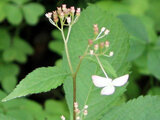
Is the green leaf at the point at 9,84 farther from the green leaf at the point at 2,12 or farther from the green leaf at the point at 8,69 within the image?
the green leaf at the point at 2,12

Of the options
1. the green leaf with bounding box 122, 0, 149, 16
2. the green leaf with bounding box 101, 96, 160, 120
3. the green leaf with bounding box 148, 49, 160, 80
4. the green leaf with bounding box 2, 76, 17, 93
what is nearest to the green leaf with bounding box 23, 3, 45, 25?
the green leaf with bounding box 2, 76, 17, 93

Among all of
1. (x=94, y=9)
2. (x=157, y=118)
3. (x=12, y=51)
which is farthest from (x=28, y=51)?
(x=157, y=118)

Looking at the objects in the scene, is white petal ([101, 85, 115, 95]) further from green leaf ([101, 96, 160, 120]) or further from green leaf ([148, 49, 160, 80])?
green leaf ([148, 49, 160, 80])

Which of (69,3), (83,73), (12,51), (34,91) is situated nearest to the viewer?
(34,91)

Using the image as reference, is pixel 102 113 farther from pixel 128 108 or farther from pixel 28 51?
pixel 28 51

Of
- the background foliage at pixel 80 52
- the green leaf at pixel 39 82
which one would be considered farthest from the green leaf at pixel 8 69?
the green leaf at pixel 39 82

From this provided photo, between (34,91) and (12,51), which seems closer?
(34,91)

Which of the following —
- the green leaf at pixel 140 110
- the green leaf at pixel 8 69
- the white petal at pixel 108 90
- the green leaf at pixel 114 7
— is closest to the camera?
the white petal at pixel 108 90

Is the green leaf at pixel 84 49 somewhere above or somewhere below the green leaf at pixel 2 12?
above
